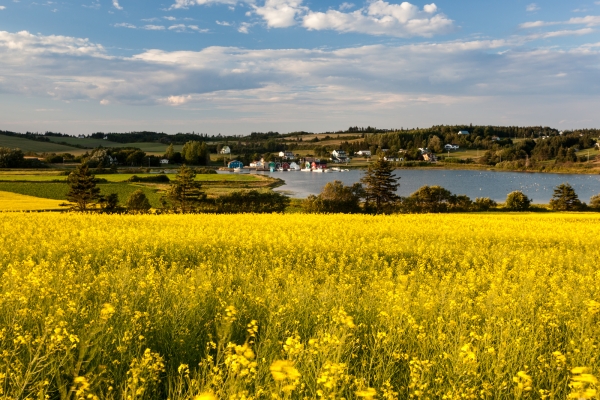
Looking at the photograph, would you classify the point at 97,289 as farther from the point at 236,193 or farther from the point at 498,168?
the point at 498,168

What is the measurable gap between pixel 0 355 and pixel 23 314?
1.21 m

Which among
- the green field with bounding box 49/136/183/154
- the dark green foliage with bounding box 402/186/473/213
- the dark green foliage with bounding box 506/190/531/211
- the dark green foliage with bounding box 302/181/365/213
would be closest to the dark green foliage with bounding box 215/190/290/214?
the dark green foliage with bounding box 302/181/365/213

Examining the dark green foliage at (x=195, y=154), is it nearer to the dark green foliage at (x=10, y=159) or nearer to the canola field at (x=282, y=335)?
the dark green foliage at (x=10, y=159)

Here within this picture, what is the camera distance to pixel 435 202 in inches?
2371

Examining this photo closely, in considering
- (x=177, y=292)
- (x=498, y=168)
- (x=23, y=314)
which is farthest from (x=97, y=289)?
(x=498, y=168)

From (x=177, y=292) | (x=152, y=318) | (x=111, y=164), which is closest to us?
(x=152, y=318)

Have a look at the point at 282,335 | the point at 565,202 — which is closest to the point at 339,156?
the point at 565,202

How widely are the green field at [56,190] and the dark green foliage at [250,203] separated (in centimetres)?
1196

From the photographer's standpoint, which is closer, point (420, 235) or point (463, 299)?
point (463, 299)

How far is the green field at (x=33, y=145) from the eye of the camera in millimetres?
124325

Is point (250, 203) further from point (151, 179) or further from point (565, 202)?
point (565, 202)

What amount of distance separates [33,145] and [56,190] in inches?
3238

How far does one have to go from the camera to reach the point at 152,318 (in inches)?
223

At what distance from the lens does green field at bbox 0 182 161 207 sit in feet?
194
